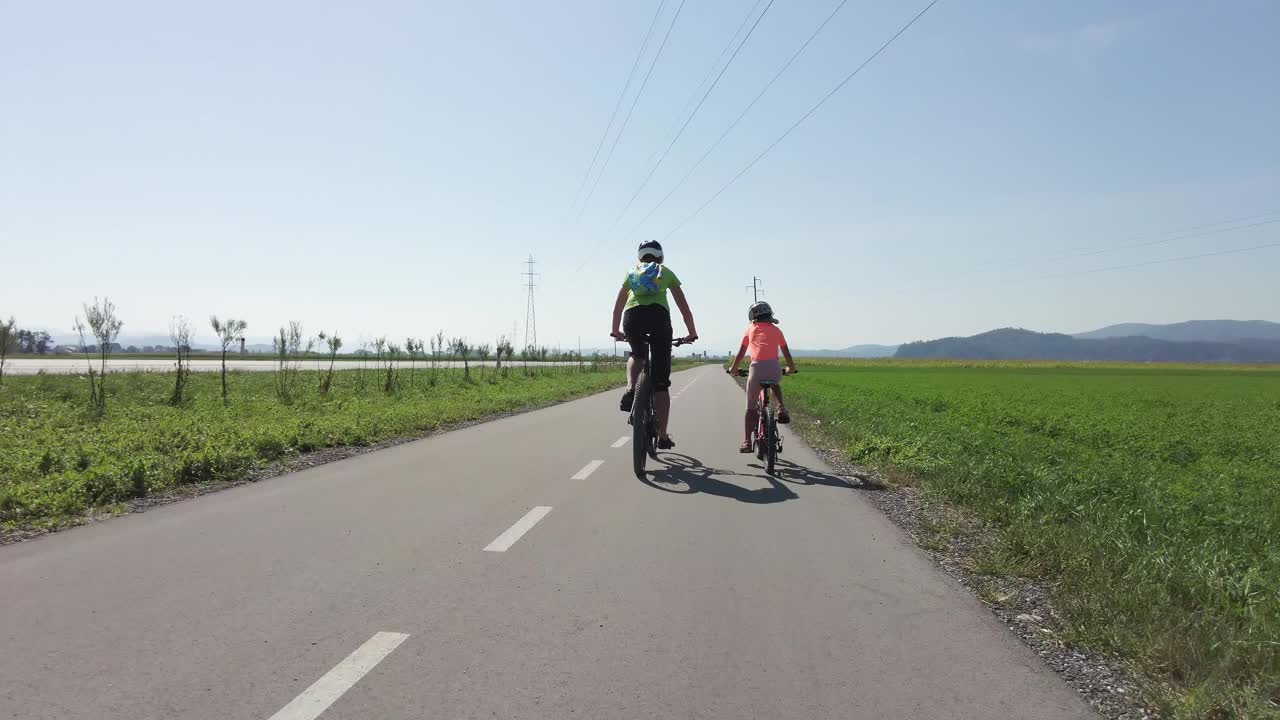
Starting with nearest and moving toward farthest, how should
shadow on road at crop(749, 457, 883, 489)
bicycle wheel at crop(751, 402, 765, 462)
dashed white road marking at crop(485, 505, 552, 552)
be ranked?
dashed white road marking at crop(485, 505, 552, 552) < shadow on road at crop(749, 457, 883, 489) < bicycle wheel at crop(751, 402, 765, 462)

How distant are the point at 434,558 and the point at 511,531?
78cm

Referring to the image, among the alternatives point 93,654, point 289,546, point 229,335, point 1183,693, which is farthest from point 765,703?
point 229,335

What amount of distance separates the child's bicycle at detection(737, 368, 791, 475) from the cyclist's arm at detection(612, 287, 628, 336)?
5.59 feet

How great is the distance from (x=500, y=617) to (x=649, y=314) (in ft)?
14.7

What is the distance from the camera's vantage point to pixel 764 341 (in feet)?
26.4

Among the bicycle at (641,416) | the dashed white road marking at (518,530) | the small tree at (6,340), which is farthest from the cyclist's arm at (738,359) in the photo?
the small tree at (6,340)

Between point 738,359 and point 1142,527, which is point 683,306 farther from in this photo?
point 1142,527

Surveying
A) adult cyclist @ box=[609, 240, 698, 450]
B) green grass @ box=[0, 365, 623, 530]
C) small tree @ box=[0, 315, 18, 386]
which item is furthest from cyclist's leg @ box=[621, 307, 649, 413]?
small tree @ box=[0, 315, 18, 386]

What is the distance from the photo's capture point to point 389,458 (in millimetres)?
8797

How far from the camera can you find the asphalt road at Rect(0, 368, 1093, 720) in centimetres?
253

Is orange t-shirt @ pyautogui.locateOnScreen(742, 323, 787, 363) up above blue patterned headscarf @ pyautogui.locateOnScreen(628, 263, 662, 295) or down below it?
below

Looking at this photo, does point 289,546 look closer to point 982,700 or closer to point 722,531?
point 722,531

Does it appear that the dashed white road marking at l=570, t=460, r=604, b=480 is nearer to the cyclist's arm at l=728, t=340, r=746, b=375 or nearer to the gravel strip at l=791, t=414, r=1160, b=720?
the cyclist's arm at l=728, t=340, r=746, b=375

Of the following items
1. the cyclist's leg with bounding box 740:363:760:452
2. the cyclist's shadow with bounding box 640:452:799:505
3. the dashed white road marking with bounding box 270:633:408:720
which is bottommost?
the cyclist's shadow with bounding box 640:452:799:505
